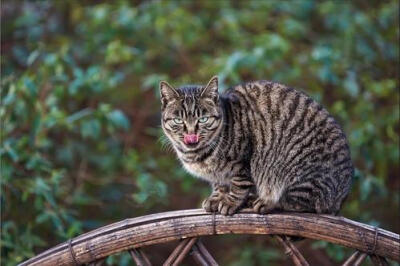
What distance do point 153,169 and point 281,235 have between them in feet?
9.72

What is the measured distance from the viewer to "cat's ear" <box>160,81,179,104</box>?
10.9ft

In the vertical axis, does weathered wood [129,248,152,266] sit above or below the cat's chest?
below

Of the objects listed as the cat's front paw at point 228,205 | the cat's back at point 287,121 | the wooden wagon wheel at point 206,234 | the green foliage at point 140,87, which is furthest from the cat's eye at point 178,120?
the green foliage at point 140,87

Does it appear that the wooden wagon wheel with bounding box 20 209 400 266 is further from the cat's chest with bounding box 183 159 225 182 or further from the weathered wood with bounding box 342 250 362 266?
the cat's chest with bounding box 183 159 225 182

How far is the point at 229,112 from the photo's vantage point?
11.0ft

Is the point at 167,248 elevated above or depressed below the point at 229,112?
above

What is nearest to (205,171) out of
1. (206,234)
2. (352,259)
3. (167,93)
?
(167,93)

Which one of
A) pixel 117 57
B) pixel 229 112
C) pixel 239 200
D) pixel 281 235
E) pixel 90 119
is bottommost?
pixel 281 235

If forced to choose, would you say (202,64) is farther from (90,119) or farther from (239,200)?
(239,200)

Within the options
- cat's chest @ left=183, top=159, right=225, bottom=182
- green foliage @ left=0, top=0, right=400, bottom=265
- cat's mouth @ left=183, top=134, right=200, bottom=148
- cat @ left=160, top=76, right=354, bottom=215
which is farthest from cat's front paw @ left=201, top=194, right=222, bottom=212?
green foliage @ left=0, top=0, right=400, bottom=265

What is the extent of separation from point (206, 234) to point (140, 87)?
3575mm

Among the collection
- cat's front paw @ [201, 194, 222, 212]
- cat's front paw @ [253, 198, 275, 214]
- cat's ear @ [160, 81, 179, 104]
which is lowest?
cat's front paw @ [253, 198, 275, 214]

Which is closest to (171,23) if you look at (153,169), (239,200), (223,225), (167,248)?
(153,169)

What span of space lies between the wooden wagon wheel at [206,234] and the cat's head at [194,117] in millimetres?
496
